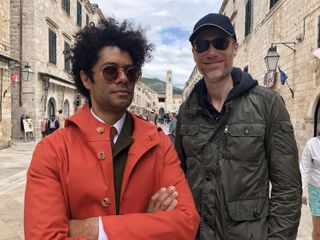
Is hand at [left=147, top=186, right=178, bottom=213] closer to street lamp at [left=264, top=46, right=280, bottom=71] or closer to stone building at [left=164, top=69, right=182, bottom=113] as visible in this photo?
street lamp at [left=264, top=46, right=280, bottom=71]

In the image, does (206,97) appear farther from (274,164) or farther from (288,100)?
(288,100)

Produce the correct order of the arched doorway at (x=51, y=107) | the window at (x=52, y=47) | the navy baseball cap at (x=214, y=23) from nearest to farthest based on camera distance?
the navy baseball cap at (x=214, y=23) < the window at (x=52, y=47) < the arched doorway at (x=51, y=107)

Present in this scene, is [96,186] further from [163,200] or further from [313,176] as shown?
[313,176]

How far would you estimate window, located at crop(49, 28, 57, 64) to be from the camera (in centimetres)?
1792

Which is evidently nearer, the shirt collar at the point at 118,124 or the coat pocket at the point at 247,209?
the shirt collar at the point at 118,124

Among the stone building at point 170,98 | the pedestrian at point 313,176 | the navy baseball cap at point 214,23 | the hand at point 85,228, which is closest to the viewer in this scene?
the hand at point 85,228

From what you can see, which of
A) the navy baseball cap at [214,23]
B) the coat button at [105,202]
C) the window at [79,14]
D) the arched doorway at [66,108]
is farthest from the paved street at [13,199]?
the window at [79,14]

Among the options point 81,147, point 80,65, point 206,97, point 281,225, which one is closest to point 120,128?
point 81,147

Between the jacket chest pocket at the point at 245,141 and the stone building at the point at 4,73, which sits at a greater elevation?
the stone building at the point at 4,73

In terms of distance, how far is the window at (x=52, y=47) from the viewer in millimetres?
17922

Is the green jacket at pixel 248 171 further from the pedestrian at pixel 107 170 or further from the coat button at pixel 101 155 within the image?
the coat button at pixel 101 155

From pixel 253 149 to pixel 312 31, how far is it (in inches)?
313

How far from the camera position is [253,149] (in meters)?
1.76

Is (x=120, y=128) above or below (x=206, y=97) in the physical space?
below
